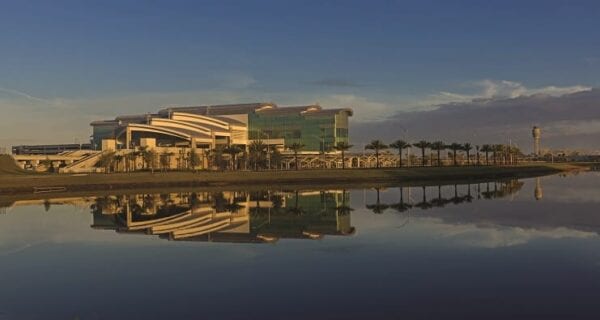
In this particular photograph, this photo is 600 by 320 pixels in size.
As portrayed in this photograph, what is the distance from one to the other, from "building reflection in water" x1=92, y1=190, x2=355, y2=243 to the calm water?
0.50 feet

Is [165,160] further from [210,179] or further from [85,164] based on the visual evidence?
[210,179]

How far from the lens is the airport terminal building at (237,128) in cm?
13650

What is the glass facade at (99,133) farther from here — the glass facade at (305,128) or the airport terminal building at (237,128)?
the glass facade at (305,128)

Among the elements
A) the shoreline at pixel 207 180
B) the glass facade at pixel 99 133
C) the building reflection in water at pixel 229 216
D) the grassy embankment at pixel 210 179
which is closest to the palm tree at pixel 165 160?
the grassy embankment at pixel 210 179

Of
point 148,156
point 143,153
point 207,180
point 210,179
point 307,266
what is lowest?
point 307,266

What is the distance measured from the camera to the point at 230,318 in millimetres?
12969

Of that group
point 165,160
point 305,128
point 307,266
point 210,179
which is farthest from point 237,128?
point 307,266

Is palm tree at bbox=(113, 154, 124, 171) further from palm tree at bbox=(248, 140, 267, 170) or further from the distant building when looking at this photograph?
the distant building

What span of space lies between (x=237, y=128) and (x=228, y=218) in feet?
395

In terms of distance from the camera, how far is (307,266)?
62.2 feet

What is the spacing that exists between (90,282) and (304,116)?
450 ft

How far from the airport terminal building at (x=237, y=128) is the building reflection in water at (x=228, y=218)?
86228mm

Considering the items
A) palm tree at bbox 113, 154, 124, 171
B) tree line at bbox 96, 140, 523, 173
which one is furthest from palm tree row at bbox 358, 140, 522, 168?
palm tree at bbox 113, 154, 124, 171

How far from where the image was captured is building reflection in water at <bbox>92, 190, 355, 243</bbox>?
27953 millimetres
